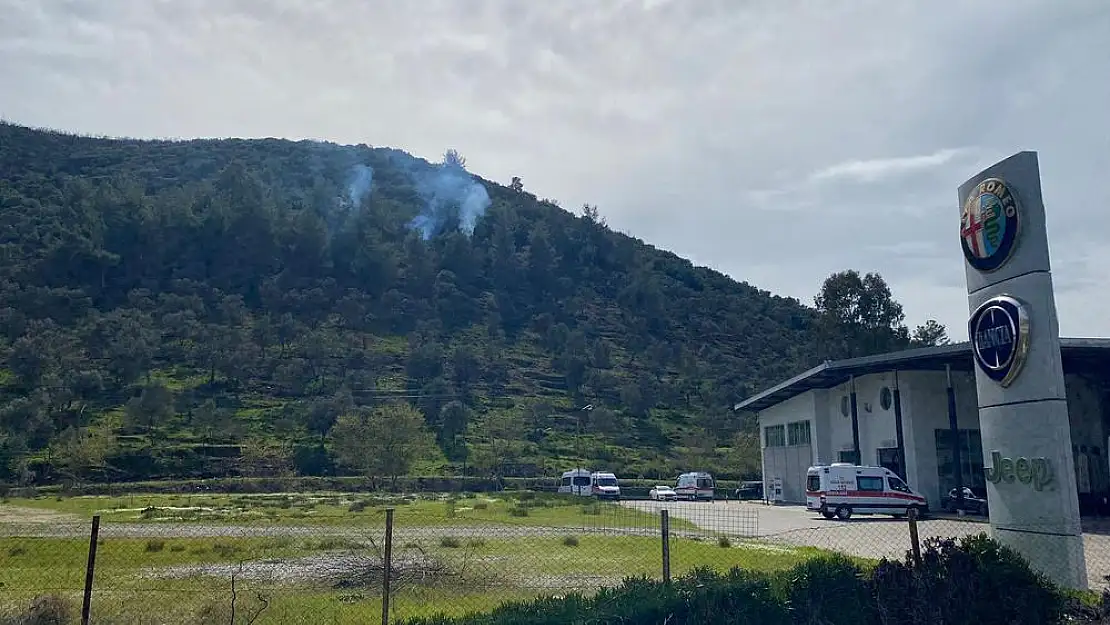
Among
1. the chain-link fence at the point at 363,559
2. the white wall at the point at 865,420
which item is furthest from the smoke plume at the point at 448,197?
the chain-link fence at the point at 363,559

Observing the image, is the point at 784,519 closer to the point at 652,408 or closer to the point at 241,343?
the point at 652,408

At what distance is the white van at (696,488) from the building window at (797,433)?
6242 millimetres

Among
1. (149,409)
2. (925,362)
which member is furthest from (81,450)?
(925,362)

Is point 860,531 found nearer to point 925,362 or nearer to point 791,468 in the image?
point 925,362

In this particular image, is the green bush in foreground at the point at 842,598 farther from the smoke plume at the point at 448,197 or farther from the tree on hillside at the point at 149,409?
the smoke plume at the point at 448,197

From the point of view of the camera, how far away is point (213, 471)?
59.6m

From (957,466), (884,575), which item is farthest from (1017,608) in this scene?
(957,466)

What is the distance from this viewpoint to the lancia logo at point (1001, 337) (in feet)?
39.7

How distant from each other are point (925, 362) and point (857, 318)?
45071 mm

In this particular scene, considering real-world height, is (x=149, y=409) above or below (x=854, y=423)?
above

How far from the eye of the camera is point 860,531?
25.6 metres

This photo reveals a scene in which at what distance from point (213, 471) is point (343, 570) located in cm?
4999

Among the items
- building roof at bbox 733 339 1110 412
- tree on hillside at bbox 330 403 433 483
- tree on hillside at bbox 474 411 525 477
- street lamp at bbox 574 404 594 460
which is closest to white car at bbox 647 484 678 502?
building roof at bbox 733 339 1110 412

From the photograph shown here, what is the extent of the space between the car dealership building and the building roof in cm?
4
